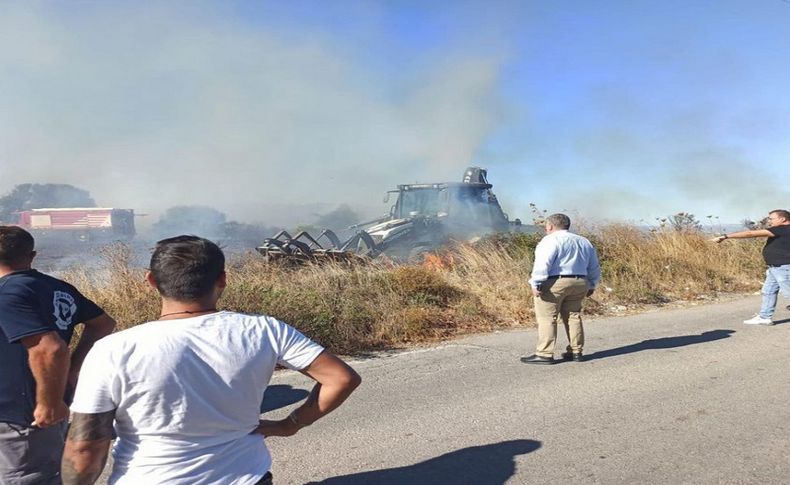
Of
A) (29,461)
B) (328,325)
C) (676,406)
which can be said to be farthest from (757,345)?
(29,461)

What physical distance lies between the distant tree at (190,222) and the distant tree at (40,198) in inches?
126

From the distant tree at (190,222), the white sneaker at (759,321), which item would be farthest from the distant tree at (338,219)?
the white sneaker at (759,321)

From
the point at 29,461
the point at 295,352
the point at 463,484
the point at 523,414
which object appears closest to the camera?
the point at 295,352

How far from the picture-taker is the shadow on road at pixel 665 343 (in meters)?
6.07

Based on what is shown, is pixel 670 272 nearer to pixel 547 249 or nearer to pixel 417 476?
pixel 547 249

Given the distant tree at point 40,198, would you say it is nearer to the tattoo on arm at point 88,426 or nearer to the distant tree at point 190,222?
the distant tree at point 190,222

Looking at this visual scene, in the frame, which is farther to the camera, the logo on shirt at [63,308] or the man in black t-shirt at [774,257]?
the man in black t-shirt at [774,257]

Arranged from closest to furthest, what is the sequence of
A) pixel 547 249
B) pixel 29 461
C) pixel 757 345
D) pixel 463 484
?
pixel 29 461, pixel 463 484, pixel 547 249, pixel 757 345

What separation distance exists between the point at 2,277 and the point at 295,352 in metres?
1.38

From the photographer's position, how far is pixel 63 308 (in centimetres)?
240

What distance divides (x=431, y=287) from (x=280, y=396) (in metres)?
3.71

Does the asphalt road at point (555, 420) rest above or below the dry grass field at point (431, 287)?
below

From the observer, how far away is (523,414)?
4191 mm

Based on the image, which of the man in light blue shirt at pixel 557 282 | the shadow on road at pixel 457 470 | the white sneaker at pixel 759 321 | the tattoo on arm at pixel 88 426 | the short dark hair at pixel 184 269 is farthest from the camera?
the white sneaker at pixel 759 321
